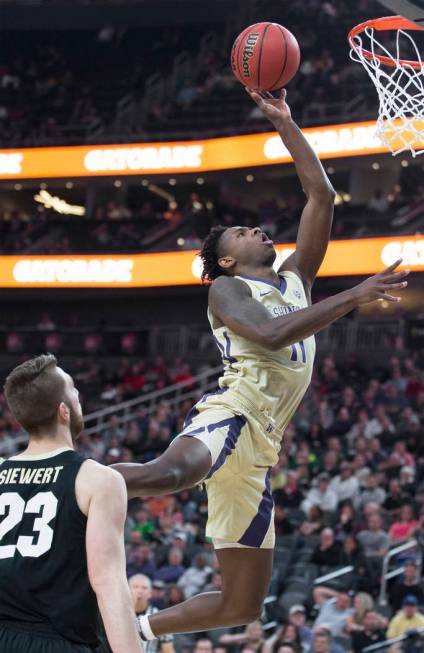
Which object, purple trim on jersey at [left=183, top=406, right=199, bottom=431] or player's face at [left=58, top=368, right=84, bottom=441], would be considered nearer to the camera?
player's face at [left=58, top=368, right=84, bottom=441]

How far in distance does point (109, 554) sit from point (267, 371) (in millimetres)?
1982

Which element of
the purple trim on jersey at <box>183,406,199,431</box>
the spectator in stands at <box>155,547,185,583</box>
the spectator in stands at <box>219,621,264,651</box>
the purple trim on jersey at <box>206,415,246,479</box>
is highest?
the purple trim on jersey at <box>183,406,199,431</box>

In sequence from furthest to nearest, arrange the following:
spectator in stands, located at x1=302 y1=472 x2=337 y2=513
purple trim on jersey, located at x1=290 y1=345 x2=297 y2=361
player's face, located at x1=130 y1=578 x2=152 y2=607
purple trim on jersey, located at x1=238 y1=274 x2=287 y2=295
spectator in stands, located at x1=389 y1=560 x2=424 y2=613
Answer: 1. spectator in stands, located at x1=302 y1=472 x2=337 y2=513
2. spectator in stands, located at x1=389 y1=560 x2=424 y2=613
3. player's face, located at x1=130 y1=578 x2=152 y2=607
4. purple trim on jersey, located at x1=238 y1=274 x2=287 y2=295
5. purple trim on jersey, located at x1=290 y1=345 x2=297 y2=361

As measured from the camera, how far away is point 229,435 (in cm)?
493

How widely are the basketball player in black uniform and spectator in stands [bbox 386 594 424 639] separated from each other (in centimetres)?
663

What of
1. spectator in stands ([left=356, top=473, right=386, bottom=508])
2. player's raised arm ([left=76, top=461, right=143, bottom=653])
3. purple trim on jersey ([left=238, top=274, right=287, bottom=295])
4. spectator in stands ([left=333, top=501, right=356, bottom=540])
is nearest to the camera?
player's raised arm ([left=76, top=461, right=143, bottom=653])

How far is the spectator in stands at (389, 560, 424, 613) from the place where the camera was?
1017cm

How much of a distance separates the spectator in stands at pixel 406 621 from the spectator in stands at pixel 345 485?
291 centimetres

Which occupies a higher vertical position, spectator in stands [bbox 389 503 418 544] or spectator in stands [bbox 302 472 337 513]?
spectator in stands [bbox 302 472 337 513]

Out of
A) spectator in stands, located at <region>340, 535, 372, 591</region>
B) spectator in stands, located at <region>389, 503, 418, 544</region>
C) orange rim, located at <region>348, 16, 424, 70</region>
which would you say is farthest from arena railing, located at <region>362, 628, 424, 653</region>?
orange rim, located at <region>348, 16, 424, 70</region>

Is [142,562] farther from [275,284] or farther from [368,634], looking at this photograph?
[275,284]

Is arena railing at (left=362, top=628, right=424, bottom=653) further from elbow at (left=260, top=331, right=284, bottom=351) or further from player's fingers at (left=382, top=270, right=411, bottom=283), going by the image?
player's fingers at (left=382, top=270, right=411, bottom=283)

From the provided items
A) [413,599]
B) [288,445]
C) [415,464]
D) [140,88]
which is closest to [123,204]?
[140,88]

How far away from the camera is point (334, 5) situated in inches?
960
